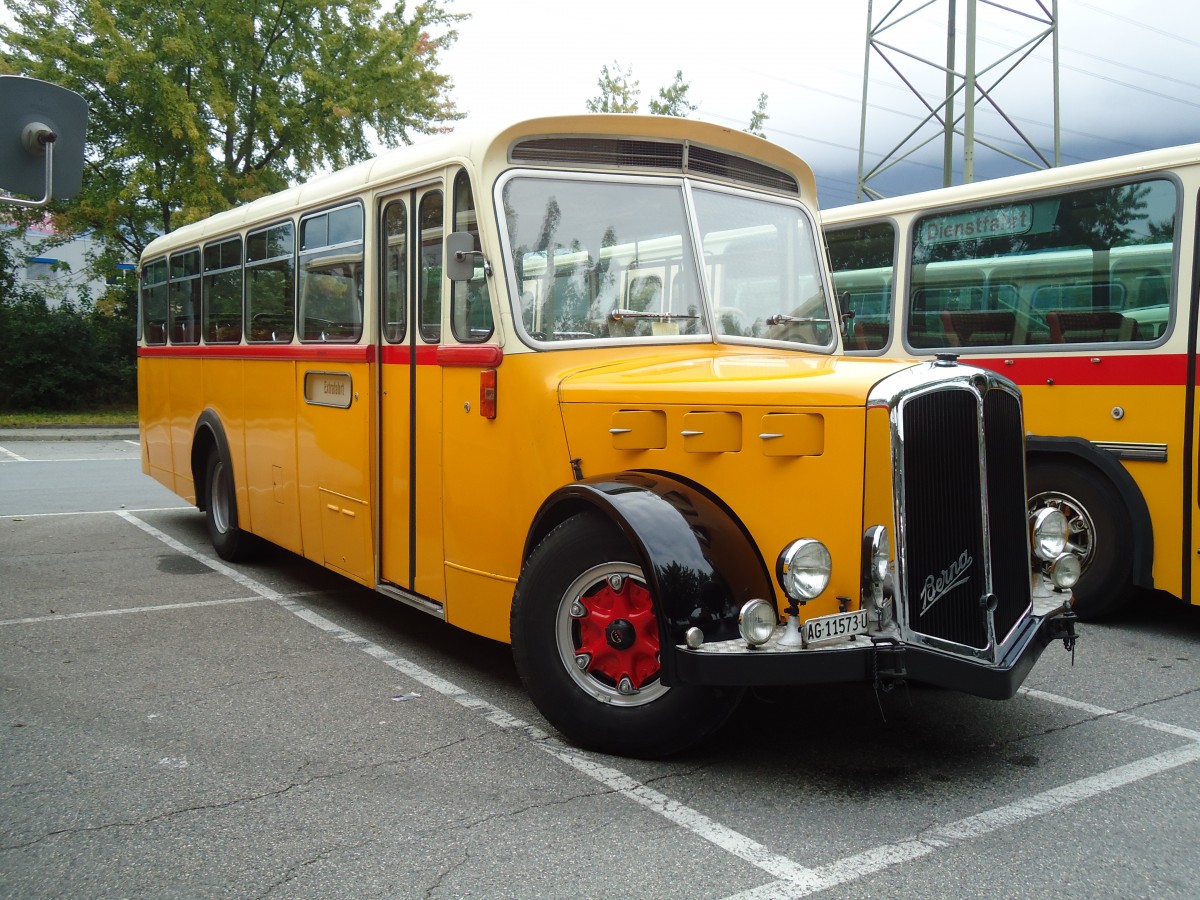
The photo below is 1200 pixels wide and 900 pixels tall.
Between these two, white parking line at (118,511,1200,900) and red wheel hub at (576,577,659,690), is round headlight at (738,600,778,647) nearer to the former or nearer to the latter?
red wheel hub at (576,577,659,690)

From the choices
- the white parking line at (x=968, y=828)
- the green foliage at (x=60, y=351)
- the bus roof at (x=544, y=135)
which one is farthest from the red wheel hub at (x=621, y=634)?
the green foliage at (x=60, y=351)

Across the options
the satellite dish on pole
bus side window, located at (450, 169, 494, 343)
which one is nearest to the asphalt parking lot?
bus side window, located at (450, 169, 494, 343)

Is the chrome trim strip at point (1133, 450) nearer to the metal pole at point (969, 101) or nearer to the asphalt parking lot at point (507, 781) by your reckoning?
the asphalt parking lot at point (507, 781)

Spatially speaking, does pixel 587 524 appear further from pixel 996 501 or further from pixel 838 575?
pixel 996 501

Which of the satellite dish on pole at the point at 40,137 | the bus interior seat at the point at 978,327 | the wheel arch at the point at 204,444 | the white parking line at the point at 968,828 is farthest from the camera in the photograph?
the wheel arch at the point at 204,444

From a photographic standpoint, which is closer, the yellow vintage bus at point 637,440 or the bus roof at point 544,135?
the yellow vintage bus at point 637,440

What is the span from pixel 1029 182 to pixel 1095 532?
2354 mm

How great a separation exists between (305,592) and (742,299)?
383cm

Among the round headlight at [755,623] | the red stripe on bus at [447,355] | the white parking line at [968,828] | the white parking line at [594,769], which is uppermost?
the red stripe on bus at [447,355]

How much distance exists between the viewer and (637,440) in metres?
4.34

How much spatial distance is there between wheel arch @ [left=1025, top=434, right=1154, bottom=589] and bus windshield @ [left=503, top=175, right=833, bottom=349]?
2.61 m

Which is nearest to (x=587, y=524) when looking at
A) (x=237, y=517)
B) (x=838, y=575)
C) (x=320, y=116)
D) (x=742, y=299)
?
(x=838, y=575)

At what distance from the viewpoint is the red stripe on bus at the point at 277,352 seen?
6.04 metres

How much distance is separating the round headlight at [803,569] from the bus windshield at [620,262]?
5.05 feet
